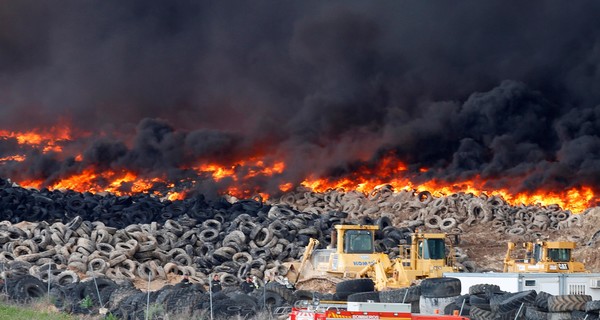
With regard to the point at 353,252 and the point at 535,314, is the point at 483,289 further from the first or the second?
the point at 353,252

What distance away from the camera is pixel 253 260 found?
1240 inches

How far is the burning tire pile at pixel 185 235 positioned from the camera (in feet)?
69.4

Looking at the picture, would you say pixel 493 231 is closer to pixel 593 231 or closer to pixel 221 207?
pixel 593 231

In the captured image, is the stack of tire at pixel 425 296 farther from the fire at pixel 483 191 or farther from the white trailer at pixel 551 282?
the fire at pixel 483 191

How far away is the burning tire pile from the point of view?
21.1 metres

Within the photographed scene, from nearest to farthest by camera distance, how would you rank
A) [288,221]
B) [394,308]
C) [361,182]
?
[394,308]
[288,221]
[361,182]

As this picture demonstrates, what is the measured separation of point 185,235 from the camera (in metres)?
34.0

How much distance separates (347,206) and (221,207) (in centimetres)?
698

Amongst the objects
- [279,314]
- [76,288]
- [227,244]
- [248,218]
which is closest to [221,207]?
[248,218]

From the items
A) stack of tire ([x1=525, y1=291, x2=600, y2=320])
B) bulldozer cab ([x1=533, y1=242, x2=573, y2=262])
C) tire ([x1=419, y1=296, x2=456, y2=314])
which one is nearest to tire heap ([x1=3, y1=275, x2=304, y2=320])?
tire ([x1=419, y1=296, x2=456, y2=314])

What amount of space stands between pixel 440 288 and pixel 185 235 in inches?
638

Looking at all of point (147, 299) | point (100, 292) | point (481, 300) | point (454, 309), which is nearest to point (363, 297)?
point (454, 309)

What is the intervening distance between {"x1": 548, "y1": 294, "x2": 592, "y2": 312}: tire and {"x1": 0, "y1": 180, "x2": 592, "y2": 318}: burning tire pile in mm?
4632

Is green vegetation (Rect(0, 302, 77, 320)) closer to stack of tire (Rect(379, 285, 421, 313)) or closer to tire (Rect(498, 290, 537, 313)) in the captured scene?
stack of tire (Rect(379, 285, 421, 313))
